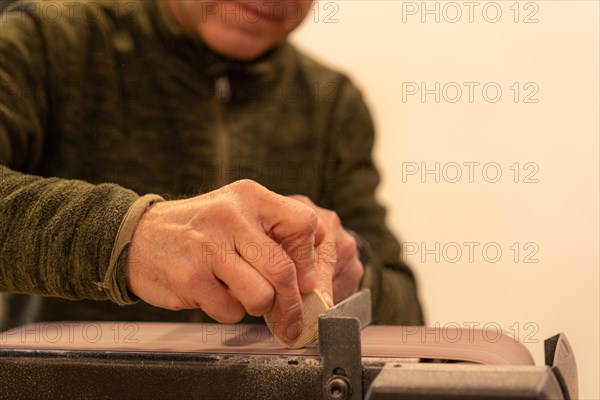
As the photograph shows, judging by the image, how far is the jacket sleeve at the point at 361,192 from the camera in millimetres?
979

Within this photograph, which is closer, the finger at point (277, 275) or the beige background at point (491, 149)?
the finger at point (277, 275)

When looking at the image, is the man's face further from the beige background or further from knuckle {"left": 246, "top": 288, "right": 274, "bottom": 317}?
knuckle {"left": 246, "top": 288, "right": 274, "bottom": 317}

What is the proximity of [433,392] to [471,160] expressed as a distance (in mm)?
897

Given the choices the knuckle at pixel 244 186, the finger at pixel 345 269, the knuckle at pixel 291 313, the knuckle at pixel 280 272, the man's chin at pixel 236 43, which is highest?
the man's chin at pixel 236 43

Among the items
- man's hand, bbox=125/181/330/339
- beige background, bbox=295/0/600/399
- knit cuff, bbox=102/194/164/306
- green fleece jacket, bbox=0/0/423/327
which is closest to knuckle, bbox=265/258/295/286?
man's hand, bbox=125/181/330/339

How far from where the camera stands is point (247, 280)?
20.6 inches

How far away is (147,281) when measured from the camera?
0.55 metres

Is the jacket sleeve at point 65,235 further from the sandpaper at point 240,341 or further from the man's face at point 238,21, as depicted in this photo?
the man's face at point 238,21

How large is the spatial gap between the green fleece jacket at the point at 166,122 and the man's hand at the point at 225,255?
34 cm

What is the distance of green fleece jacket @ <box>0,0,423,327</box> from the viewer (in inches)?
35.5

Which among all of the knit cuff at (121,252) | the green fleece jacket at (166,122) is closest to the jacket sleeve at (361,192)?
the green fleece jacket at (166,122)

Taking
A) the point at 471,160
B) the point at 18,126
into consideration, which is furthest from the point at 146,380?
the point at 471,160

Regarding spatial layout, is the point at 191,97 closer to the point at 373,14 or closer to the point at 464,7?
the point at 373,14

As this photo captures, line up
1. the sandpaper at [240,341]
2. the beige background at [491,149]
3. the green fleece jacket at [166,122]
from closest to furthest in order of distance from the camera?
1. the sandpaper at [240,341]
2. the green fleece jacket at [166,122]
3. the beige background at [491,149]
